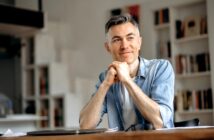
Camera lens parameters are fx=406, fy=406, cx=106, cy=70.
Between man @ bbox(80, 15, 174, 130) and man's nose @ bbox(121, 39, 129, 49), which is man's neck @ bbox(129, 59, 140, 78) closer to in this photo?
man @ bbox(80, 15, 174, 130)

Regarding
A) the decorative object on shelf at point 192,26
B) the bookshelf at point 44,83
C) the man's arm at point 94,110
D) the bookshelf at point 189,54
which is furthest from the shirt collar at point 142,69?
the bookshelf at point 44,83

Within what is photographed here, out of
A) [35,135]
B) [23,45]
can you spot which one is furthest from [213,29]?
[35,135]

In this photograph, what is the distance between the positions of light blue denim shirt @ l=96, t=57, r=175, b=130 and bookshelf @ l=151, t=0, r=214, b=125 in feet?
8.74

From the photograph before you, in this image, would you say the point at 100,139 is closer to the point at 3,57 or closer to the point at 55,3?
the point at 55,3

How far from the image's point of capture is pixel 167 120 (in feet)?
6.19

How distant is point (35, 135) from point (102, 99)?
0.62 meters

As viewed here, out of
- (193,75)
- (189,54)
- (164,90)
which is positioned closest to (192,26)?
(189,54)

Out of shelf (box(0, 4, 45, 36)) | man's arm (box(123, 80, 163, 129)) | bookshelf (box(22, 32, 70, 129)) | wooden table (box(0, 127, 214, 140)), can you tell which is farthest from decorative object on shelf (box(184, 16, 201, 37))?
wooden table (box(0, 127, 214, 140))

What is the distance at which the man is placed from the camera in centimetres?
188

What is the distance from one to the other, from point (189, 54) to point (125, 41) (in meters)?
2.96

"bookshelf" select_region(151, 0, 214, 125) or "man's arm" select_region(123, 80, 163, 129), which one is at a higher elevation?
"bookshelf" select_region(151, 0, 214, 125)

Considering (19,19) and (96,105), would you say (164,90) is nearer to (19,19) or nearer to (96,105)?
(96,105)

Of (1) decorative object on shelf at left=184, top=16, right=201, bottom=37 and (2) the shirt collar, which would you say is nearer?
(2) the shirt collar

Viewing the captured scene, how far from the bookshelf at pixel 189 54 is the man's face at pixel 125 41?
8.73 ft
